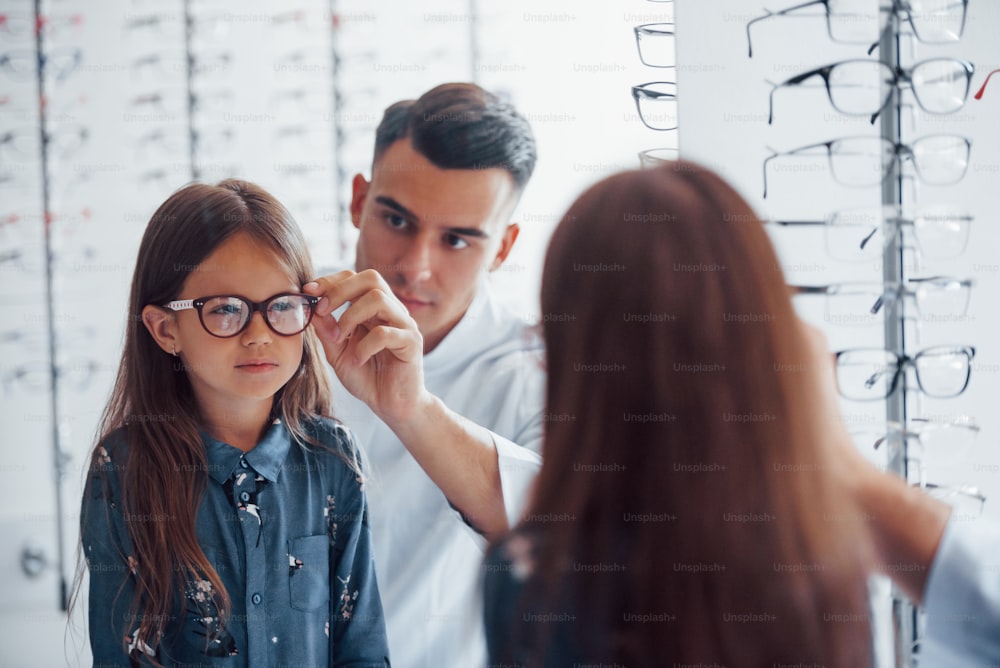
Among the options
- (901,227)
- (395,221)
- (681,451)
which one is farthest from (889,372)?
(395,221)

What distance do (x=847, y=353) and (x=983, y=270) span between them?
0.25 m

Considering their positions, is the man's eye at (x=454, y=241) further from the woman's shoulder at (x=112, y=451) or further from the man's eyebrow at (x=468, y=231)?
the woman's shoulder at (x=112, y=451)

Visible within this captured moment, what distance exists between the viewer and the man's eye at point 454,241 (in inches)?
45.6

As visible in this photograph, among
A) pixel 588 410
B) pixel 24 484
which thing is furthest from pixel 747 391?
pixel 24 484

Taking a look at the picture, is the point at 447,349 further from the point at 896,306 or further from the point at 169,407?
the point at 896,306

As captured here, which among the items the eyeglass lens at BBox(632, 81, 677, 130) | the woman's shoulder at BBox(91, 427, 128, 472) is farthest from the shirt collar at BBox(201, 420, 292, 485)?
the eyeglass lens at BBox(632, 81, 677, 130)

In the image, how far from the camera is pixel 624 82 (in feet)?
4.04

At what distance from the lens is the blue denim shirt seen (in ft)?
3.33

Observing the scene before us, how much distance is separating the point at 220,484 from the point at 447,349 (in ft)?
1.20

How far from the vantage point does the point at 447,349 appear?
120cm

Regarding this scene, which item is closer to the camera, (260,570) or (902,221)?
(260,570)

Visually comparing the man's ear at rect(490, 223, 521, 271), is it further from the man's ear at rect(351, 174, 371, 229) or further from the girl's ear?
the girl's ear

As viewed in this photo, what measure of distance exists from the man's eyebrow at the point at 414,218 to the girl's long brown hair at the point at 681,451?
13.3 inches

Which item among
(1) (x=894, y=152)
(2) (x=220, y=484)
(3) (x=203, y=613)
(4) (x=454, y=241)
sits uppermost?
(1) (x=894, y=152)
